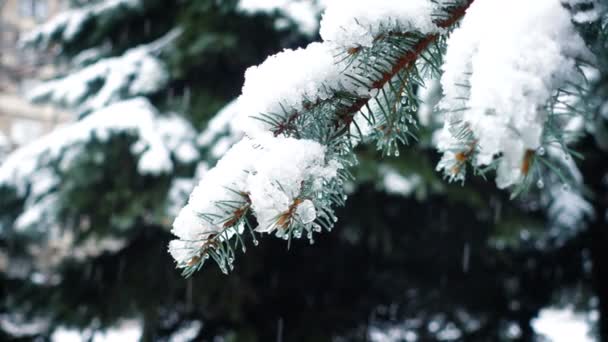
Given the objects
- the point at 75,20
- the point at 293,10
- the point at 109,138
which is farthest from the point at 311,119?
the point at 75,20

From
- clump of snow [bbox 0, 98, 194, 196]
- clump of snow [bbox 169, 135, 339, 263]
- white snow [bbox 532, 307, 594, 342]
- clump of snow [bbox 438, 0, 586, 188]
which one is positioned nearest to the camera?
clump of snow [bbox 438, 0, 586, 188]

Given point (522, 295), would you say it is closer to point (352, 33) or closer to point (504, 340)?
point (504, 340)

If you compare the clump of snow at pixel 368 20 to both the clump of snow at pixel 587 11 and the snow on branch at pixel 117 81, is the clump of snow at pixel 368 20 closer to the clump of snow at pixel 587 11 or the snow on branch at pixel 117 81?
the clump of snow at pixel 587 11

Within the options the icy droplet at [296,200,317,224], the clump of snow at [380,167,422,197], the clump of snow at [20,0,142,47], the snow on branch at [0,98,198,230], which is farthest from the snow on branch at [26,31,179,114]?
the icy droplet at [296,200,317,224]

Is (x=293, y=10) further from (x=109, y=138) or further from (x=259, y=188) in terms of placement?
(x=259, y=188)

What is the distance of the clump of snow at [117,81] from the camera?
3.53m

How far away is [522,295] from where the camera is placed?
15.4 feet

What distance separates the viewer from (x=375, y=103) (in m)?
0.80

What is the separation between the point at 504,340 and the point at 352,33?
451cm

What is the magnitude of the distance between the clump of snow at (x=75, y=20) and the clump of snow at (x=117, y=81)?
0.51 m

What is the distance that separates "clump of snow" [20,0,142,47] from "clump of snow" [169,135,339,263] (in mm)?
3859

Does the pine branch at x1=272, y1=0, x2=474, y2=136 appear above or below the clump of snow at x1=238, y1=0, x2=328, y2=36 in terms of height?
below

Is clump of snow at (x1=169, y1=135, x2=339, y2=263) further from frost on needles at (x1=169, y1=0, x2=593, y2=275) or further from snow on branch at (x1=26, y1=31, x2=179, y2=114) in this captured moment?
snow on branch at (x1=26, y1=31, x2=179, y2=114)

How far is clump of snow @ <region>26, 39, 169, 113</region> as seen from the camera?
3.53 m
